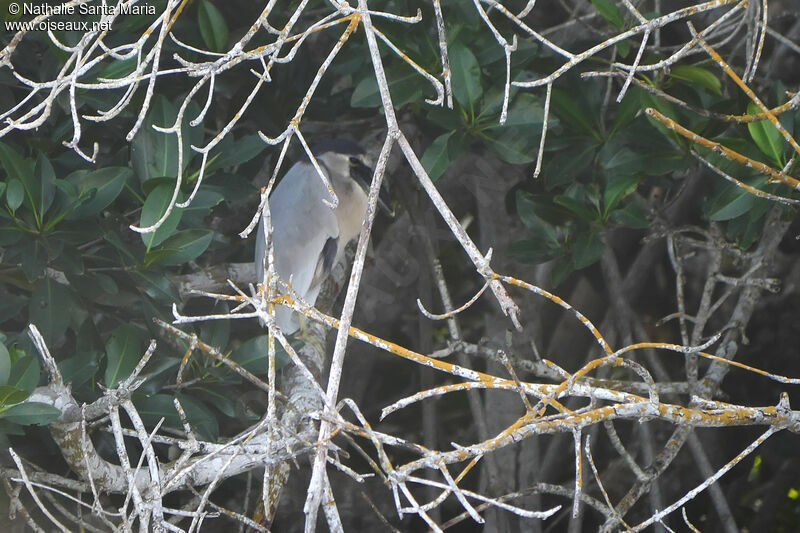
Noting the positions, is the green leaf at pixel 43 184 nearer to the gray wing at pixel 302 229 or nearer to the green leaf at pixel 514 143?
the green leaf at pixel 514 143

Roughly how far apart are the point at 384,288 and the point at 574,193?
32.4 inches

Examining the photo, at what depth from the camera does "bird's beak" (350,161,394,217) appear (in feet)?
7.70

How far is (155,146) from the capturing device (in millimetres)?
1691

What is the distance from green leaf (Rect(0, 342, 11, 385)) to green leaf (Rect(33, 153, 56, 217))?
0.85 ft

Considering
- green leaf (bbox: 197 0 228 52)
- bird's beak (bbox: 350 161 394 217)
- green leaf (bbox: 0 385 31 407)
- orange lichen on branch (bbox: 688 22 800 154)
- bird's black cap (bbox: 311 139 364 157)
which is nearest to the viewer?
orange lichen on branch (bbox: 688 22 800 154)

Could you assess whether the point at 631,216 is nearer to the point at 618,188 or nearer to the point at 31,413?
the point at 618,188

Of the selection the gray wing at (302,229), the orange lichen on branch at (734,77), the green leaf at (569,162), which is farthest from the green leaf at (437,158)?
the gray wing at (302,229)

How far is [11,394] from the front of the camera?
1339 millimetres

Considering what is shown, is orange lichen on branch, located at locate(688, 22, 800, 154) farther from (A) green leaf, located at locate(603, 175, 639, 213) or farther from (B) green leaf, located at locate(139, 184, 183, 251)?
(B) green leaf, located at locate(139, 184, 183, 251)

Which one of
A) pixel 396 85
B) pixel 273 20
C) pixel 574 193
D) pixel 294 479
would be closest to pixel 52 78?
pixel 273 20

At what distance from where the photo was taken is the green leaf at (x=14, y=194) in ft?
4.77

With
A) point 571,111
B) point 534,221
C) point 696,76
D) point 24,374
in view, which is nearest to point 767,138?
point 696,76

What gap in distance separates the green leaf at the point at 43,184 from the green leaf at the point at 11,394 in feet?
1.05

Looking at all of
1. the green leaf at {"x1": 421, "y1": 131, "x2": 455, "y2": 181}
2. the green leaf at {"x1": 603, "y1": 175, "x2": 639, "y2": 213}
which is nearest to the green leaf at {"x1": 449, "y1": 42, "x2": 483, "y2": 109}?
the green leaf at {"x1": 421, "y1": 131, "x2": 455, "y2": 181}
